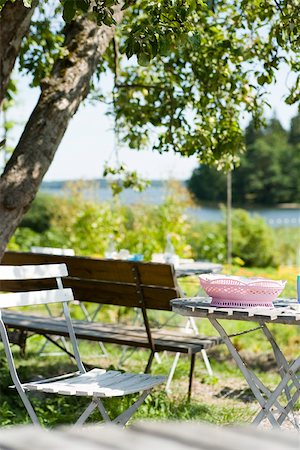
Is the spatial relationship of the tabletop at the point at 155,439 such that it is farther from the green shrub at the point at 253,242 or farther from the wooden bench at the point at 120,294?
the green shrub at the point at 253,242

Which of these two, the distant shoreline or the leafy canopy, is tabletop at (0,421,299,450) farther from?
the distant shoreline

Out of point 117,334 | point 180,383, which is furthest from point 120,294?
point 180,383

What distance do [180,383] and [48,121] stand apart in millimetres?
2220

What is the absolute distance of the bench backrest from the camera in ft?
16.1

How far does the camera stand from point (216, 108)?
6090mm

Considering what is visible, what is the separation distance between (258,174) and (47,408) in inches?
1231

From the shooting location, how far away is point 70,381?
149 inches

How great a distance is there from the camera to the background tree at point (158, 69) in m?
4.19

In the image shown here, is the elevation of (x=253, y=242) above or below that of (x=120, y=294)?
below

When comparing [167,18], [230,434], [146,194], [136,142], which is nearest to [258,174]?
[146,194]

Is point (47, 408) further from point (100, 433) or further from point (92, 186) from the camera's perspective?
point (92, 186)

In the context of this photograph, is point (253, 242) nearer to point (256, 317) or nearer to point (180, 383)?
point (180, 383)

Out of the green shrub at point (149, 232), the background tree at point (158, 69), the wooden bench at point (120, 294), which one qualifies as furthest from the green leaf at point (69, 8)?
the green shrub at point (149, 232)

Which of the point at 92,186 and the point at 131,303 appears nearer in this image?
the point at 131,303
